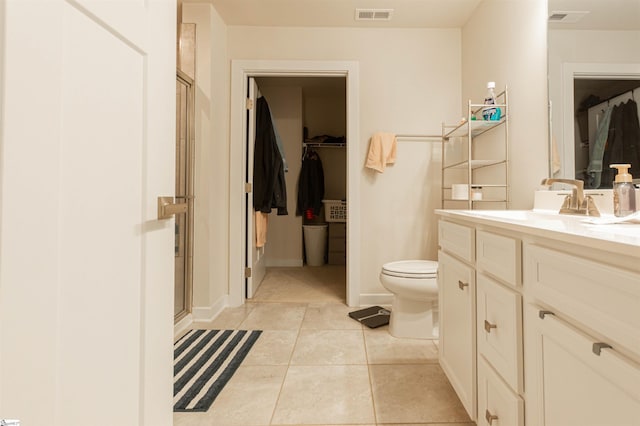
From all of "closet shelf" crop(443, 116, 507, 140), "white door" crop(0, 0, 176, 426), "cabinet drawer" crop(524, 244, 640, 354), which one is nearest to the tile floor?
"white door" crop(0, 0, 176, 426)

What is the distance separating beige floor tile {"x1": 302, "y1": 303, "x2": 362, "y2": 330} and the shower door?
3.02 feet

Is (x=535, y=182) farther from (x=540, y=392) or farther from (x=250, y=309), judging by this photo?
(x=250, y=309)

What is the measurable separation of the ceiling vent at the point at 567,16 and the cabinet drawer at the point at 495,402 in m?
1.56

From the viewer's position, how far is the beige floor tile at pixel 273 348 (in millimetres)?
1647

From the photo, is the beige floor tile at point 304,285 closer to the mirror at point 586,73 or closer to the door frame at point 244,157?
the door frame at point 244,157

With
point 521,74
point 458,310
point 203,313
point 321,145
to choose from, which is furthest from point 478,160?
point 321,145

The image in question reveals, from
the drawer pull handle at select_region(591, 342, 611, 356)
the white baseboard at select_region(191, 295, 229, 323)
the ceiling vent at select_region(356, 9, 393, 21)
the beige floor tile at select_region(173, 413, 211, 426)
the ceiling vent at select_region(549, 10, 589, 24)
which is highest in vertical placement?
the ceiling vent at select_region(356, 9, 393, 21)

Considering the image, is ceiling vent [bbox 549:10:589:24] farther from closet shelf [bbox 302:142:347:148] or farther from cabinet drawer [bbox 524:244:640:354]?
closet shelf [bbox 302:142:347:148]

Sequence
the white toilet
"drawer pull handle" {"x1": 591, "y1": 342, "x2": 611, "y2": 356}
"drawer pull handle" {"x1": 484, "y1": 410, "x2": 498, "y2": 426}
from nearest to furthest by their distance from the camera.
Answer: "drawer pull handle" {"x1": 591, "y1": 342, "x2": 611, "y2": 356} → "drawer pull handle" {"x1": 484, "y1": 410, "x2": 498, "y2": 426} → the white toilet

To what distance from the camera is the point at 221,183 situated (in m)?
2.46

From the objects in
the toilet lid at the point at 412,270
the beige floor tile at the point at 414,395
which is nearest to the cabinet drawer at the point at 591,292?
the beige floor tile at the point at 414,395

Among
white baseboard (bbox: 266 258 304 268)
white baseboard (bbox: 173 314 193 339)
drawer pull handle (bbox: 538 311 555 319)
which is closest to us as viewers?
drawer pull handle (bbox: 538 311 555 319)

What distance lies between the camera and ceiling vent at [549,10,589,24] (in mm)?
1333

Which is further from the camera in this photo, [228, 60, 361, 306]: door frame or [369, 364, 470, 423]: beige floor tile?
[228, 60, 361, 306]: door frame
